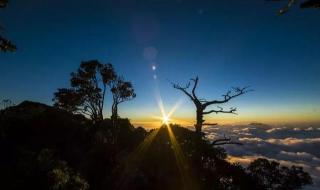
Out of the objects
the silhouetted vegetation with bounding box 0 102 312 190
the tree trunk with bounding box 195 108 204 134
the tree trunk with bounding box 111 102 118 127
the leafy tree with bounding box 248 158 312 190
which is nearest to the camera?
the tree trunk with bounding box 195 108 204 134

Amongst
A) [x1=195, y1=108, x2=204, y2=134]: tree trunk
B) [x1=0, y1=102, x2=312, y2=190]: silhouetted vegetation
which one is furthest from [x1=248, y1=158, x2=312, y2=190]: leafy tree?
[x1=195, y1=108, x2=204, y2=134]: tree trunk

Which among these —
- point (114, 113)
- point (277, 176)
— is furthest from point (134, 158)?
point (277, 176)

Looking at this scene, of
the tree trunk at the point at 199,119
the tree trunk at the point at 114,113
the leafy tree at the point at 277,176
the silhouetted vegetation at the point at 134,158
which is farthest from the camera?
the tree trunk at the point at 114,113

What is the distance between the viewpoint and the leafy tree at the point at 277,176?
3359cm

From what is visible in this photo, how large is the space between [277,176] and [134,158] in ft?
63.1

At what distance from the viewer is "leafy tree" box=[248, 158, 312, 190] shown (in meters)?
33.6

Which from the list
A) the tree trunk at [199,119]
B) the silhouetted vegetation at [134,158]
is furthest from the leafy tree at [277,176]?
the tree trunk at [199,119]

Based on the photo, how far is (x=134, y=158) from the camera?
37.9 m

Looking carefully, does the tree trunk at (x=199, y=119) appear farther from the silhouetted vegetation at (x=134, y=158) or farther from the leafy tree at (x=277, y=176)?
the leafy tree at (x=277, y=176)

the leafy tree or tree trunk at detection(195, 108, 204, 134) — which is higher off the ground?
tree trunk at detection(195, 108, 204, 134)

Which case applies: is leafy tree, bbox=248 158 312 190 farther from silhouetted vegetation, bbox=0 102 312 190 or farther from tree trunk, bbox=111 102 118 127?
tree trunk, bbox=111 102 118 127

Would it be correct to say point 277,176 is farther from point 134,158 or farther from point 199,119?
point 134,158

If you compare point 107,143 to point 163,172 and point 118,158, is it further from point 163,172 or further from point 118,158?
point 163,172

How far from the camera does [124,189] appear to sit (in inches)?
1241
